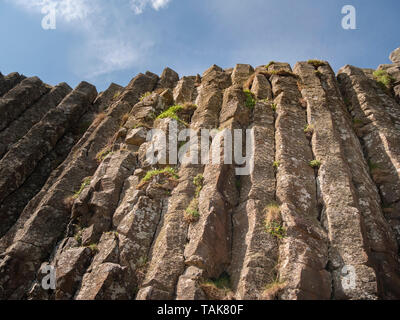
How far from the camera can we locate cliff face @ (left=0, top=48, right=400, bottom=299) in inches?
420

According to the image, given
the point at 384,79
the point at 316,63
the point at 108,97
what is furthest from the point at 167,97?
the point at 384,79

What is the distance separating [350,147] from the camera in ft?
49.1

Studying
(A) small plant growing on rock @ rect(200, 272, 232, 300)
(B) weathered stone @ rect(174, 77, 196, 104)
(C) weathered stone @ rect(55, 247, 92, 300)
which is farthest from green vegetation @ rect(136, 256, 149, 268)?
(B) weathered stone @ rect(174, 77, 196, 104)

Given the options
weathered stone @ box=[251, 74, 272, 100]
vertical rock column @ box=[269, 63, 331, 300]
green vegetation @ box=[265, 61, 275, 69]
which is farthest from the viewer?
green vegetation @ box=[265, 61, 275, 69]

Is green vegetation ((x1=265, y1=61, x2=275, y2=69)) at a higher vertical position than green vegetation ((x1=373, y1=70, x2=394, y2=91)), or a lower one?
higher

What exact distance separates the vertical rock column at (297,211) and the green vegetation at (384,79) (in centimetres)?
581

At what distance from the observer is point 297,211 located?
39.7 feet

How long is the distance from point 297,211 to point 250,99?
7.68 meters

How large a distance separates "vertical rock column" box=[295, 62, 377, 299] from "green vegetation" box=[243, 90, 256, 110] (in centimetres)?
275

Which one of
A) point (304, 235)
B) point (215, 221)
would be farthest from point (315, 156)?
point (215, 221)

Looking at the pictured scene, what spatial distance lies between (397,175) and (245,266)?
306 inches

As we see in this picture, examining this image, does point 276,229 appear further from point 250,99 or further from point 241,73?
point 241,73

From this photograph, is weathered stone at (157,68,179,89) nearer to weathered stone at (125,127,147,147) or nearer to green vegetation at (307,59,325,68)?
weathered stone at (125,127,147,147)
